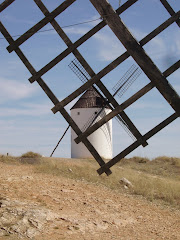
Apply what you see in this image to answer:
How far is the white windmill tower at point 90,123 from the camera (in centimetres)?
2662

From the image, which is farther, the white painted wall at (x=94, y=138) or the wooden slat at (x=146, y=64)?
the white painted wall at (x=94, y=138)

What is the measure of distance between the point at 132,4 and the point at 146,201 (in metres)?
6.27

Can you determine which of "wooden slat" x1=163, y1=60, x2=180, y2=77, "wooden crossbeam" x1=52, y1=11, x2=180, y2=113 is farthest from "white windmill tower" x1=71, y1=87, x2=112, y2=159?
"wooden slat" x1=163, y1=60, x2=180, y2=77

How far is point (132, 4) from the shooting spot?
23.3 feet

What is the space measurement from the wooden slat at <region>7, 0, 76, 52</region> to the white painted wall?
19003 mm

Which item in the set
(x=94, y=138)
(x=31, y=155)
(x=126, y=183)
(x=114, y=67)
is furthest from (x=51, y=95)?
(x=94, y=138)

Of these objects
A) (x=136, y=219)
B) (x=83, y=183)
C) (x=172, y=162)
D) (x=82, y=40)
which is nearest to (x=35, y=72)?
(x=82, y=40)

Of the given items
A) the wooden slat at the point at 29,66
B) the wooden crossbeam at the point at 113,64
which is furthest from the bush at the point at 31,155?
the wooden crossbeam at the point at 113,64

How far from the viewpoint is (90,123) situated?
26.3 metres

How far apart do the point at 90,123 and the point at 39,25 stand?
19.0 m

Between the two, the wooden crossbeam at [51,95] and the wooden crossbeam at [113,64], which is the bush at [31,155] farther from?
the wooden crossbeam at [113,64]

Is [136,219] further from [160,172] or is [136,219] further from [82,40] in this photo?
[160,172]

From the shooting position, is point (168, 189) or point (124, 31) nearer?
point (124, 31)

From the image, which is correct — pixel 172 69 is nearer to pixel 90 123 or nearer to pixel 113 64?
pixel 113 64
